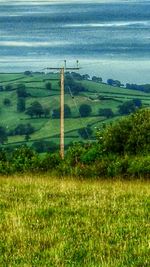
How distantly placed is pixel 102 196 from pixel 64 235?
4.19 meters

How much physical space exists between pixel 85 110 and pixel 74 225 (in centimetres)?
15063

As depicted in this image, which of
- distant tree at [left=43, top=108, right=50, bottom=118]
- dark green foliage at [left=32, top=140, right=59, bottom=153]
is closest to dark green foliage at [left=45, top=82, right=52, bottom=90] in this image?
distant tree at [left=43, top=108, right=50, bottom=118]

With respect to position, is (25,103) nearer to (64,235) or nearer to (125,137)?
(125,137)

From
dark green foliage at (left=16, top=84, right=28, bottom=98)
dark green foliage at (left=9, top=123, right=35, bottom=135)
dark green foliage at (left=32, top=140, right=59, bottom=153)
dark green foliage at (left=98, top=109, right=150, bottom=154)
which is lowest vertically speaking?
dark green foliage at (left=32, top=140, right=59, bottom=153)

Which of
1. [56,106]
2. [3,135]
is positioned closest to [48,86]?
[56,106]

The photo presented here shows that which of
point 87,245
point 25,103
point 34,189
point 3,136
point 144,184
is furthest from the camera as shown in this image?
point 25,103

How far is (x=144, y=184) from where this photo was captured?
20.6 meters

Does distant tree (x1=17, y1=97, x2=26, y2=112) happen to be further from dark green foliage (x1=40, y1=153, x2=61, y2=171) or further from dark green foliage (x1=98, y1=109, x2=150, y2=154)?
dark green foliage (x1=40, y1=153, x2=61, y2=171)

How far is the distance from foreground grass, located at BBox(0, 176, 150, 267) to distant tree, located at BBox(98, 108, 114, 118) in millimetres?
135039

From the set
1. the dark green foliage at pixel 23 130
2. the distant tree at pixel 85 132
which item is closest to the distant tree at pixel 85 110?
the dark green foliage at pixel 23 130

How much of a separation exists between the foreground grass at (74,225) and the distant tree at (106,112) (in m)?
135

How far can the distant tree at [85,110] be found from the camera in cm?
16175

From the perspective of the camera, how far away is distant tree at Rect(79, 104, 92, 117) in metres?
162

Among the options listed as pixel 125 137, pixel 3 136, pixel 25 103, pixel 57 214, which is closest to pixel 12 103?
pixel 25 103
